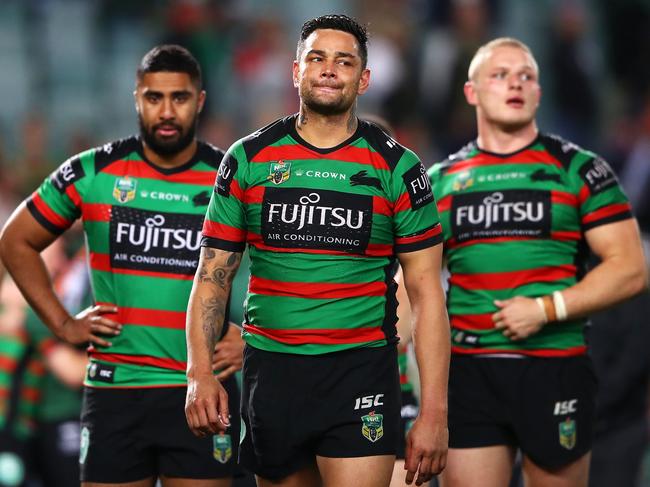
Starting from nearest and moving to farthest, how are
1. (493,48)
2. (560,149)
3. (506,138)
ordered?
1. (560,149)
2. (506,138)
3. (493,48)

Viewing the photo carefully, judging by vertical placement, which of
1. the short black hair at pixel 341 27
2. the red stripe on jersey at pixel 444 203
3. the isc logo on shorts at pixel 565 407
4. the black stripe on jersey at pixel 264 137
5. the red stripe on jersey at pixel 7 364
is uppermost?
the short black hair at pixel 341 27

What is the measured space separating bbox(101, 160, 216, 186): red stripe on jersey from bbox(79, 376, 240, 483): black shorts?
3.22 ft

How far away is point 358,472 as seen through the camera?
506cm

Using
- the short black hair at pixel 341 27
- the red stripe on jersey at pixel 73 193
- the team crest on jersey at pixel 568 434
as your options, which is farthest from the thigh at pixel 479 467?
the red stripe on jersey at pixel 73 193

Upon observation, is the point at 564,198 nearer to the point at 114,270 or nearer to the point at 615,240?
the point at 615,240

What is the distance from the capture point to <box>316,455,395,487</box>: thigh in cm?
505

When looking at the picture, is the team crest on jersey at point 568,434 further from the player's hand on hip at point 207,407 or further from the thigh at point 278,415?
the player's hand on hip at point 207,407

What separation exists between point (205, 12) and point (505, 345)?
829 cm

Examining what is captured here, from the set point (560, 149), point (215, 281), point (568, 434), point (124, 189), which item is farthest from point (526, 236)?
point (124, 189)

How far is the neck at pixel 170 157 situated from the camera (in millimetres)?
6344

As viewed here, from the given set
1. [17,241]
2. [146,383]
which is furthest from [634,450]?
[17,241]

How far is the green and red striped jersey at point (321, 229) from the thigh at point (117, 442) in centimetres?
104

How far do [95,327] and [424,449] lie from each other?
1.89 m

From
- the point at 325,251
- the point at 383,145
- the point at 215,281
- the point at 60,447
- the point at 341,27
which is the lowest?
the point at 60,447
